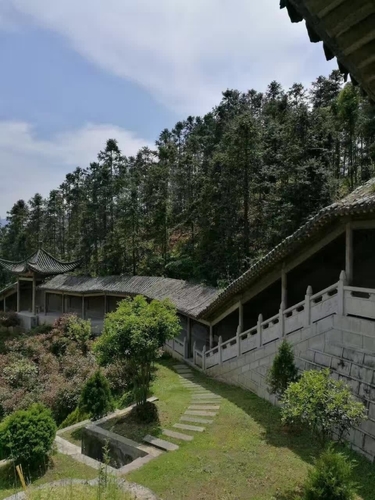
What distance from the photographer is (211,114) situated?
50.4 m

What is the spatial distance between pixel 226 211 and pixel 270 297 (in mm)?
10936

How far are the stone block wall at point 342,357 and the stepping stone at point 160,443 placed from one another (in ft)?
10.7

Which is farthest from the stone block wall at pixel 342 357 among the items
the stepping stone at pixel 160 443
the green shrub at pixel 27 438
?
the green shrub at pixel 27 438

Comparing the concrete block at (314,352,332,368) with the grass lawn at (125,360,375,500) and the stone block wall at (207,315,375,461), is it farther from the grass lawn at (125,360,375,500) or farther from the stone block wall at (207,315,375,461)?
the grass lawn at (125,360,375,500)

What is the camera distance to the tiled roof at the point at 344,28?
1.63 m

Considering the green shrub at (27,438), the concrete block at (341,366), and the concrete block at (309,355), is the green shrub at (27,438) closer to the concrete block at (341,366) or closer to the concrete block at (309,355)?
the concrete block at (309,355)

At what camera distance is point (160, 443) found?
781cm

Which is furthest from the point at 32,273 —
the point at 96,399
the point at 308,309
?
the point at 308,309

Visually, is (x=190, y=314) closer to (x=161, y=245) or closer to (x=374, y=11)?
(x=374, y=11)

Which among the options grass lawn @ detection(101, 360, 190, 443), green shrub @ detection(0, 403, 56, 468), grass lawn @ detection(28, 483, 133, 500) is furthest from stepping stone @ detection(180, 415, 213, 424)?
grass lawn @ detection(28, 483, 133, 500)

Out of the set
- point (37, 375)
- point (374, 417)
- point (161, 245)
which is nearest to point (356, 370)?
point (374, 417)

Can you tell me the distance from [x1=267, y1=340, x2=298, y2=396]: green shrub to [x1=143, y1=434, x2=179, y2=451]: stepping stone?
2.58 m

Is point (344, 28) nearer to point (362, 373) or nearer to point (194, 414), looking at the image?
point (362, 373)

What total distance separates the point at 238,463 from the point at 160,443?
1.81 metres
